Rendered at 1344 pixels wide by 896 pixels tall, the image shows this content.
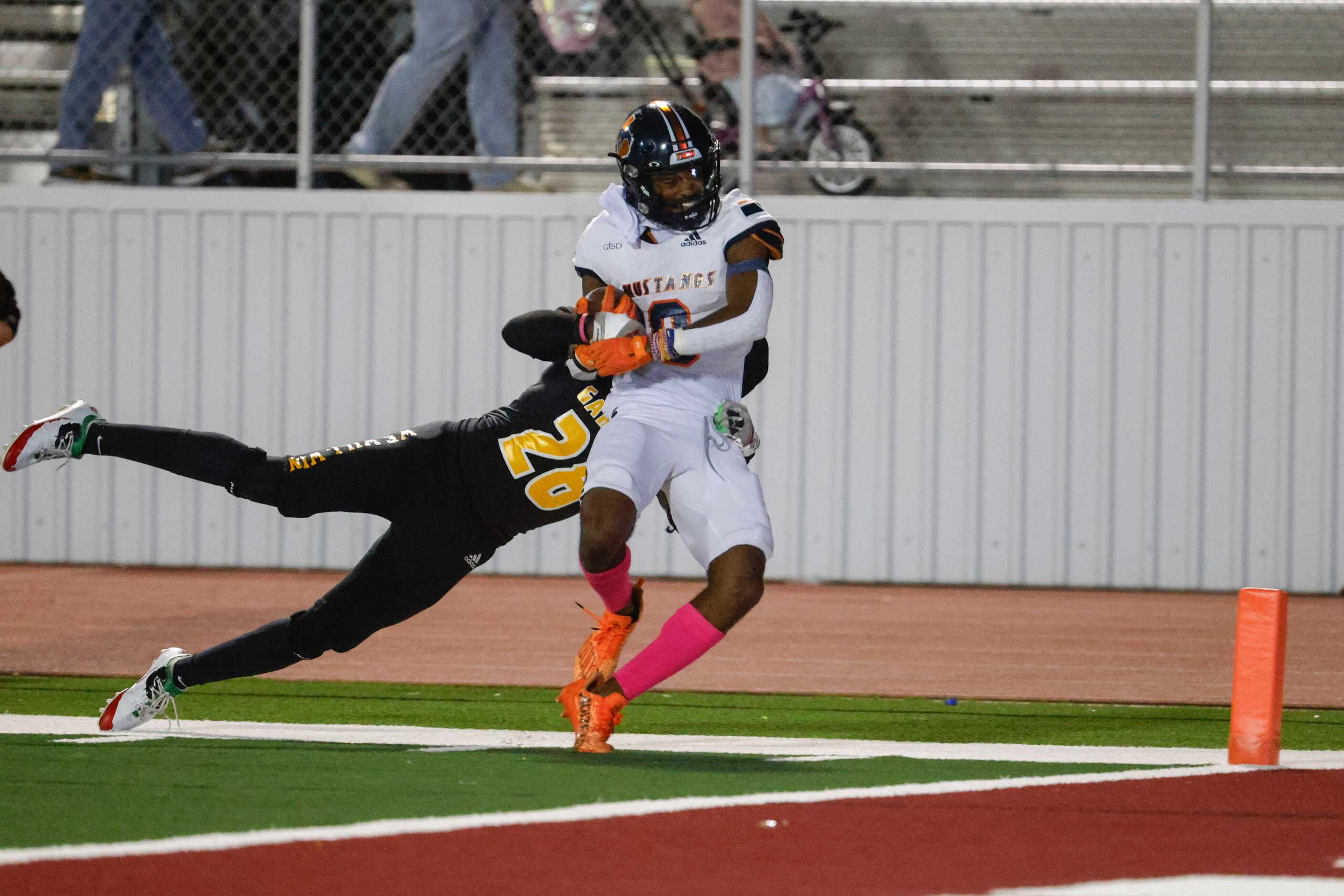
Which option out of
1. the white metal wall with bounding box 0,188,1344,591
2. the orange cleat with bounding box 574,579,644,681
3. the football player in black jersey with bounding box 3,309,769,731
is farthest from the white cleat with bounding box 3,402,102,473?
the white metal wall with bounding box 0,188,1344,591

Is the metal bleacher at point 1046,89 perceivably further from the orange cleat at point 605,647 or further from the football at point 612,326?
the orange cleat at point 605,647

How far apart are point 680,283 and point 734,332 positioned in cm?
25

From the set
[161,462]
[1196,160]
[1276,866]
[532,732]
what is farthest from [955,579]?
[1276,866]

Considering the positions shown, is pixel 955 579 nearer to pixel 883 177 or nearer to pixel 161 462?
pixel 883 177

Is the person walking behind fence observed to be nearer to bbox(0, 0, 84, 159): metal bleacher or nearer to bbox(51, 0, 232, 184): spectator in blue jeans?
bbox(51, 0, 232, 184): spectator in blue jeans

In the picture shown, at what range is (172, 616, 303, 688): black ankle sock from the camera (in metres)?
5.30

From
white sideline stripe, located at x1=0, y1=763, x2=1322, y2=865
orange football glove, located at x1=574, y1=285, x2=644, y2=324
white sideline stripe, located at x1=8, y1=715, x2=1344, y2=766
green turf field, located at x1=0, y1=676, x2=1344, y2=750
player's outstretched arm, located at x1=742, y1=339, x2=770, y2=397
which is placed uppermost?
orange football glove, located at x1=574, y1=285, x2=644, y2=324

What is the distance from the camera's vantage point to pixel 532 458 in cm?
527

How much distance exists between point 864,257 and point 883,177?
2.11 feet

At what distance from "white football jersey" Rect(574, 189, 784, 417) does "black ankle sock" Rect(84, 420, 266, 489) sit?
43.3 inches

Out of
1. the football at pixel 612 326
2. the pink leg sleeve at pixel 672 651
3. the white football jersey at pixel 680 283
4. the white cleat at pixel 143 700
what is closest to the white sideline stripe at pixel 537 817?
the pink leg sleeve at pixel 672 651

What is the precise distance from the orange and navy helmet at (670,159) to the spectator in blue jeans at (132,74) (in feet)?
20.6

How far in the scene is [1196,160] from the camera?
10.4 meters

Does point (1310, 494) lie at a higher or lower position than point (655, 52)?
lower
